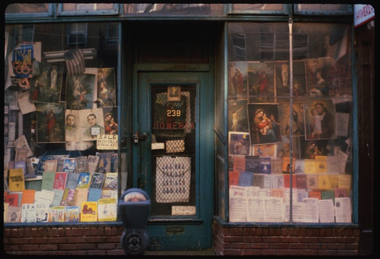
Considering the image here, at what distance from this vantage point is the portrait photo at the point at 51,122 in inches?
256

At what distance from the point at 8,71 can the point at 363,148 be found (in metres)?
5.12

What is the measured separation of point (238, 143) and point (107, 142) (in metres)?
1.86

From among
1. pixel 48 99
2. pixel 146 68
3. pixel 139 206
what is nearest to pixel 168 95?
pixel 146 68

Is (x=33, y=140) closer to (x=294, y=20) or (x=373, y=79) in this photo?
(x=294, y=20)

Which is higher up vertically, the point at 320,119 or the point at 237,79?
the point at 237,79

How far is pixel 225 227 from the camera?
626cm

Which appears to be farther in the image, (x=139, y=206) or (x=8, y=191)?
(x=8, y=191)

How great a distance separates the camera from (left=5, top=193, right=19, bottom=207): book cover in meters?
6.44

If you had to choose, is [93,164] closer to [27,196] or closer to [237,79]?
[27,196]

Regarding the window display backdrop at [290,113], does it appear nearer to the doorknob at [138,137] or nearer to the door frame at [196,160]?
the door frame at [196,160]

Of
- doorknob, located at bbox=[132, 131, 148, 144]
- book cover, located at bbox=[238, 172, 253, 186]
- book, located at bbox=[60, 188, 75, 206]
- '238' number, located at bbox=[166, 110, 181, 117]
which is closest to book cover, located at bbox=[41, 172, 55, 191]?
book, located at bbox=[60, 188, 75, 206]

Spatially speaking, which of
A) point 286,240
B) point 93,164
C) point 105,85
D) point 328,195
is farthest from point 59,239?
point 328,195

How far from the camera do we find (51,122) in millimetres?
6508

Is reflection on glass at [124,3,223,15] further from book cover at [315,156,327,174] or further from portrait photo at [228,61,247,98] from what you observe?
book cover at [315,156,327,174]
